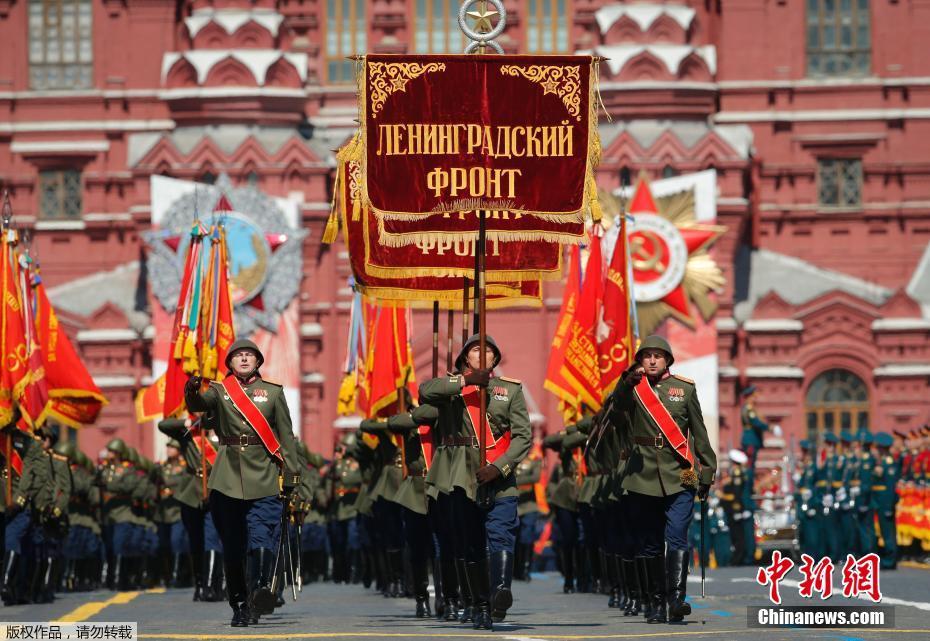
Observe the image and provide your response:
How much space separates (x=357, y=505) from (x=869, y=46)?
23900 millimetres

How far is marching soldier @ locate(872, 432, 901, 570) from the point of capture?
2705cm

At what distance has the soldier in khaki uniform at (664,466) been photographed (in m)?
16.4

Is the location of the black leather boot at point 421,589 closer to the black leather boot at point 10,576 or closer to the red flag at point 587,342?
the black leather boot at point 10,576

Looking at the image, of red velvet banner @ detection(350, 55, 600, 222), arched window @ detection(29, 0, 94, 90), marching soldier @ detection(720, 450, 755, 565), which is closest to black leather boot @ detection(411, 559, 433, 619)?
red velvet banner @ detection(350, 55, 600, 222)

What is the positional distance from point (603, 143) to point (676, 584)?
26727 mm

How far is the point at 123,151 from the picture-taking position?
47062 millimetres

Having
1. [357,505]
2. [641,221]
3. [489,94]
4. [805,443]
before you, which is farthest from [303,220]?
[489,94]

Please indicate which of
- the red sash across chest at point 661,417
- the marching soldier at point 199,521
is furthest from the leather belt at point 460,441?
the marching soldier at point 199,521

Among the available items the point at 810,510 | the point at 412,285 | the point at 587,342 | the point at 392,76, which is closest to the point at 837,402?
the point at 810,510

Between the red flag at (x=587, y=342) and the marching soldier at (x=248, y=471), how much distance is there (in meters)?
7.15

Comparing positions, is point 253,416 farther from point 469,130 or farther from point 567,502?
point 567,502

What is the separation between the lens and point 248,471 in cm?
1630

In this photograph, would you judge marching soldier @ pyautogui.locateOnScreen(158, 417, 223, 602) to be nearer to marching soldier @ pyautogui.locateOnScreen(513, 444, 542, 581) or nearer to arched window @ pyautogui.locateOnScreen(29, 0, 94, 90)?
marching soldier @ pyautogui.locateOnScreen(513, 444, 542, 581)

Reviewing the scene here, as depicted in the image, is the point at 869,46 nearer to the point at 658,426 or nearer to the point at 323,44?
the point at 323,44
